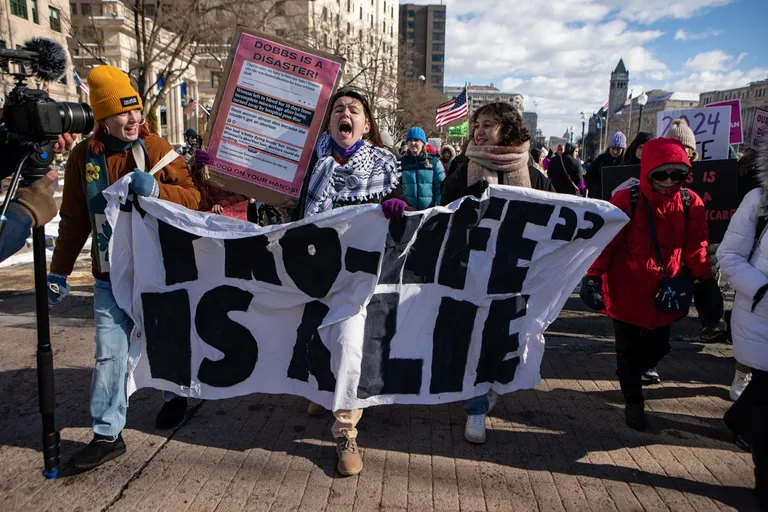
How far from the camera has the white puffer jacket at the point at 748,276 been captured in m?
2.81

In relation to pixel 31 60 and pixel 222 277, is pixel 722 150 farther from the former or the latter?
pixel 31 60

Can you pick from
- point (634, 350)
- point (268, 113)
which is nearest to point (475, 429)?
point (634, 350)

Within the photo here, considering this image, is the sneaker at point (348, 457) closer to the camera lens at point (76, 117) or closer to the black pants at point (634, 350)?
the black pants at point (634, 350)

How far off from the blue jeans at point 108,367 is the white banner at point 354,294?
0.26ft

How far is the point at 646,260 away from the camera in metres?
3.52

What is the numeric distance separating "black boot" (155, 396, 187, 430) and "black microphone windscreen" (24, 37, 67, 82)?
2.00 m

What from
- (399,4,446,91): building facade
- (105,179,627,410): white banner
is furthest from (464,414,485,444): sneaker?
(399,4,446,91): building facade

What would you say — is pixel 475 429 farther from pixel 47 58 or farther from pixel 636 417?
pixel 47 58

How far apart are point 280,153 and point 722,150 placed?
18.4 feet

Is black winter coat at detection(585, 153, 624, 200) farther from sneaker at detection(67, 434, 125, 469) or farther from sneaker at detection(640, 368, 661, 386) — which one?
sneaker at detection(67, 434, 125, 469)

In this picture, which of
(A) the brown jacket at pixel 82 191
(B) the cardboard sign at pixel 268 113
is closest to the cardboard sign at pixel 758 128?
(B) the cardboard sign at pixel 268 113

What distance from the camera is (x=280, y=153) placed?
348cm

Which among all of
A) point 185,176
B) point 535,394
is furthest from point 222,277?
point 535,394

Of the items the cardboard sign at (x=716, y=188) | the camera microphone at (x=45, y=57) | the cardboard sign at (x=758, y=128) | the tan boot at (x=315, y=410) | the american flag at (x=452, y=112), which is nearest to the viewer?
the camera microphone at (x=45, y=57)
